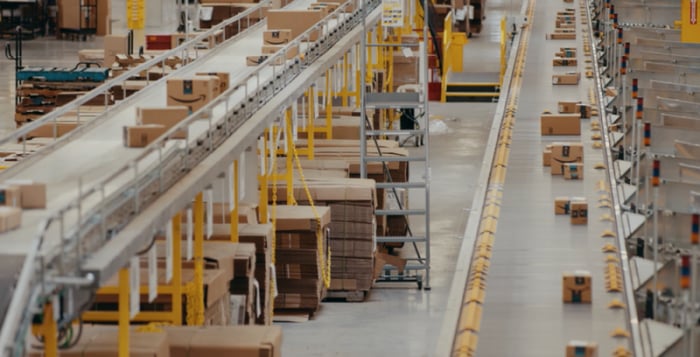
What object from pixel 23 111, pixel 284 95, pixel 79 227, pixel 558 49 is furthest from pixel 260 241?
pixel 558 49

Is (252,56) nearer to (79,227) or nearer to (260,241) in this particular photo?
(260,241)

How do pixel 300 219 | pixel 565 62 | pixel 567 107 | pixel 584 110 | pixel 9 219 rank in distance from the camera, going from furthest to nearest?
pixel 565 62, pixel 567 107, pixel 584 110, pixel 300 219, pixel 9 219

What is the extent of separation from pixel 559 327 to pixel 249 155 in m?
4.60

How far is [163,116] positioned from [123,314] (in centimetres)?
296

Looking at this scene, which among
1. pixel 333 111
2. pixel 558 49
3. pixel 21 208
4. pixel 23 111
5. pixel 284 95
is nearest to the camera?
pixel 21 208

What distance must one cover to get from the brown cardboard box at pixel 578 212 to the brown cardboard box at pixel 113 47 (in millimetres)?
11081

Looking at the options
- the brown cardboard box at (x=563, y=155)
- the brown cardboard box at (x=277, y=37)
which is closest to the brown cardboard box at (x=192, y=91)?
the brown cardboard box at (x=563, y=155)

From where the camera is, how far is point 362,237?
14.8 metres

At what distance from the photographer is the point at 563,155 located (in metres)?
15.0

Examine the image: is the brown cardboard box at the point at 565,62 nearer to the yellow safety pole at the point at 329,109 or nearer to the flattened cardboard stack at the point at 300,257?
the yellow safety pole at the point at 329,109

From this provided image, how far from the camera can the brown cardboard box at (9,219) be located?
7652mm

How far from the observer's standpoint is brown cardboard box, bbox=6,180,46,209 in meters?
8.35

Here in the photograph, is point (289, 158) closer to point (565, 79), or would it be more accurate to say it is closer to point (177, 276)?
point (177, 276)

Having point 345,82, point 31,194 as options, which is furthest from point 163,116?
point 345,82
